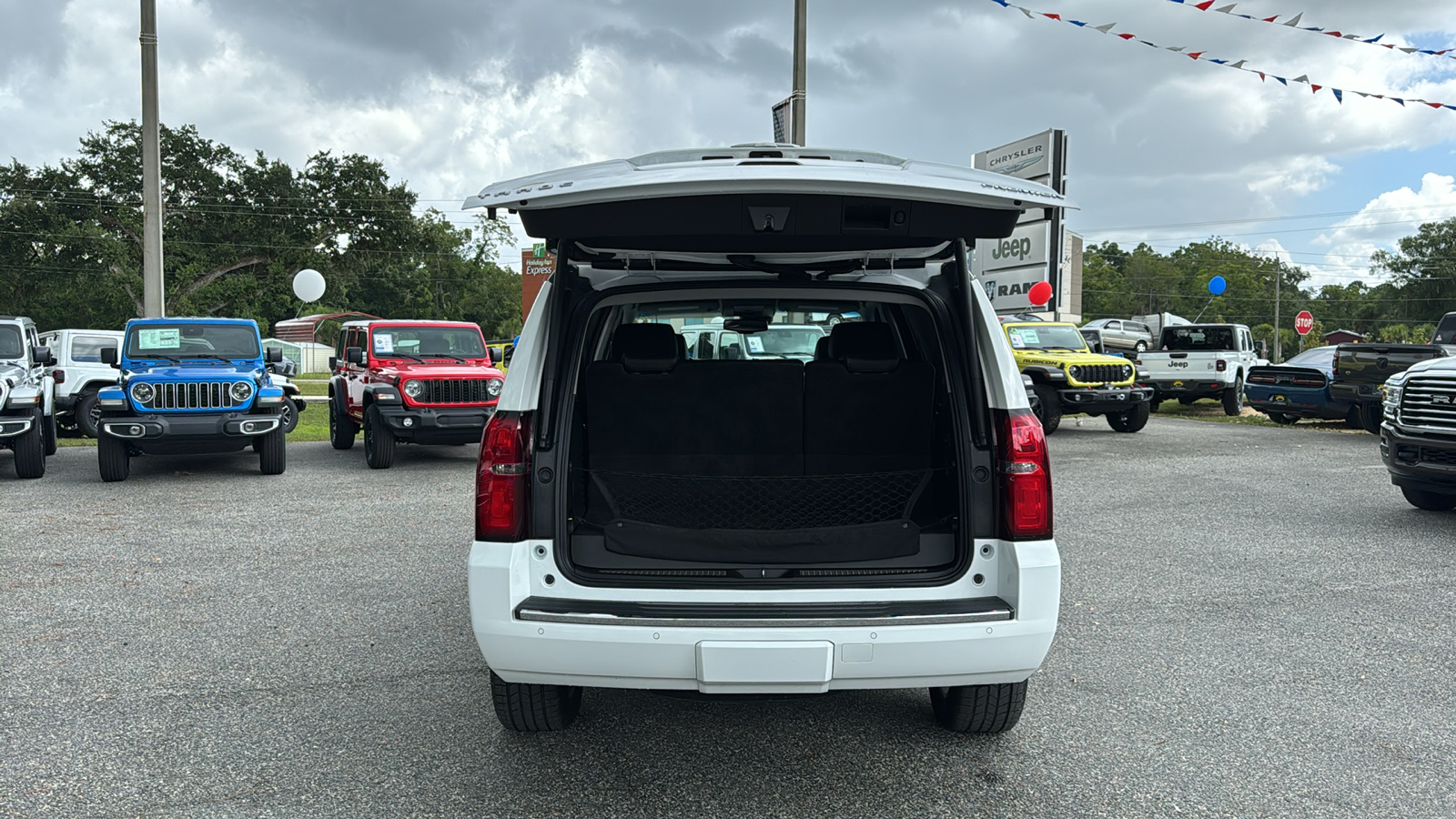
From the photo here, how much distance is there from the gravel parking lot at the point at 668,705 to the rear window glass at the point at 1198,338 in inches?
620

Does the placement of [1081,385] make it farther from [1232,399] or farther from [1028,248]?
[1232,399]

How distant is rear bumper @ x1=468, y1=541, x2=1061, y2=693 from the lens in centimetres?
297

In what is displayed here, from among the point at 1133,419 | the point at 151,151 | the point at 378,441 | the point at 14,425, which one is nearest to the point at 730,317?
the point at 378,441

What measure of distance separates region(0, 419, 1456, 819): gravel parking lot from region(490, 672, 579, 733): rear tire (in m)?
0.11

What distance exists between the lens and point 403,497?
966cm

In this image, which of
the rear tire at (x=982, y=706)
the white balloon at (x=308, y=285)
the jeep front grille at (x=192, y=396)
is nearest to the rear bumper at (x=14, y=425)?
the jeep front grille at (x=192, y=396)

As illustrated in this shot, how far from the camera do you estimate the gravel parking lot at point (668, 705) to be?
10.8 feet

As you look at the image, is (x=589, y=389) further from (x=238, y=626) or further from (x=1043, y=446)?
(x=238, y=626)

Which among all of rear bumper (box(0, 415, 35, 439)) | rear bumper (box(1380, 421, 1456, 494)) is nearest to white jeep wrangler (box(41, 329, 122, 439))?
rear bumper (box(0, 415, 35, 439))

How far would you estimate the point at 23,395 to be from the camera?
10398 mm

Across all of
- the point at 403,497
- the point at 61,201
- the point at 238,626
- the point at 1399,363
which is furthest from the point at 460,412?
the point at 61,201

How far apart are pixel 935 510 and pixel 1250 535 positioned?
5.35 metres

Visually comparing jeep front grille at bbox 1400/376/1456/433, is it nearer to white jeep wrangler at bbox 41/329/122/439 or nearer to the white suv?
the white suv

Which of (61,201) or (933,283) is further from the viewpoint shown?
(61,201)
